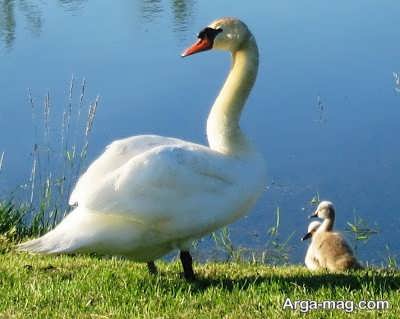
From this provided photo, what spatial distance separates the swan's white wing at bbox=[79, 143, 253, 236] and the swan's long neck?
0.34 metres

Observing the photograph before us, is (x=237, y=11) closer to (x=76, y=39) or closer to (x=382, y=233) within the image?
(x=76, y=39)

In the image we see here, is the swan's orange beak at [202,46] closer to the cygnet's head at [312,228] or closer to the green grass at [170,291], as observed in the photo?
the green grass at [170,291]

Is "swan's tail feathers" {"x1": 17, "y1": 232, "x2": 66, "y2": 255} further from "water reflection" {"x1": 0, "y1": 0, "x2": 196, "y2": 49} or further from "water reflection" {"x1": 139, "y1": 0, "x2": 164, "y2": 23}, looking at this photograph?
"water reflection" {"x1": 139, "y1": 0, "x2": 164, "y2": 23}

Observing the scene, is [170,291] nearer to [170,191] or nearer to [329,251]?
[170,191]

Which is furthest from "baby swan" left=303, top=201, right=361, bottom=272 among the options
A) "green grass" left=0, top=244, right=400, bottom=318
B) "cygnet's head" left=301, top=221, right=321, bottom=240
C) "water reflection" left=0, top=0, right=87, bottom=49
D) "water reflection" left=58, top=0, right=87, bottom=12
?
"water reflection" left=58, top=0, right=87, bottom=12

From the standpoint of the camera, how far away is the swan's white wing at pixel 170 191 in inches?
188

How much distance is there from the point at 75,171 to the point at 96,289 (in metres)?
3.91

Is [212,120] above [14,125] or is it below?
above

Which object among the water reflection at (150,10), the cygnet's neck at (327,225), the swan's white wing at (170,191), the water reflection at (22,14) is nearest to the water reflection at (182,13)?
the water reflection at (150,10)

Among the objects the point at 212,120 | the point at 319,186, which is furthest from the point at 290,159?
the point at 212,120

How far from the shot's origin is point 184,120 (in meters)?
11.4

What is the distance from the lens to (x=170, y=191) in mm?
4848

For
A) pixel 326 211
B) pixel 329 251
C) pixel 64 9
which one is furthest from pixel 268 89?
pixel 64 9

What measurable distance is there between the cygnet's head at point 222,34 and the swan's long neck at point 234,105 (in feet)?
0.27
